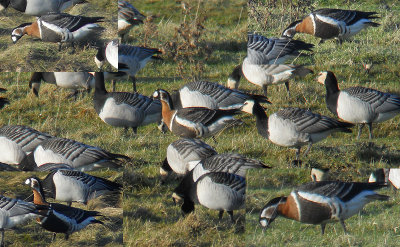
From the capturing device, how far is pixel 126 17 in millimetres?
13219

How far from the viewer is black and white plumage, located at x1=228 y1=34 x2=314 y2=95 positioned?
12.1 meters

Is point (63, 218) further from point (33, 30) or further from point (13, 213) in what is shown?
point (33, 30)

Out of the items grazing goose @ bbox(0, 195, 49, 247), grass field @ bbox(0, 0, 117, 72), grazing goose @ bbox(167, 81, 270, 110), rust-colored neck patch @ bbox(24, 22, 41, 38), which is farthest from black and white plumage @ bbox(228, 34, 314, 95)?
grazing goose @ bbox(0, 195, 49, 247)

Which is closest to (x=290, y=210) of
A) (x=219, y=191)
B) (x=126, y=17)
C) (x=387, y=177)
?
(x=219, y=191)

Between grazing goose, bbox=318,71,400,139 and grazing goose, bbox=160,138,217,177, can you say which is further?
grazing goose, bbox=318,71,400,139

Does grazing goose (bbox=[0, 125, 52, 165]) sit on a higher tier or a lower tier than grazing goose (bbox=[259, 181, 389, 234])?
lower

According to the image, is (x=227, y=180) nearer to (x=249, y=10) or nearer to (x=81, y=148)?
(x=81, y=148)

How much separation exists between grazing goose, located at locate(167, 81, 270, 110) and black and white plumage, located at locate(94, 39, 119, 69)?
1193mm

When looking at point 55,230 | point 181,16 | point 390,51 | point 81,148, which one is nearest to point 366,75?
point 390,51

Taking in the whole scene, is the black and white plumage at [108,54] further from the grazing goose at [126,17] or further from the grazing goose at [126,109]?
the grazing goose at [126,17]

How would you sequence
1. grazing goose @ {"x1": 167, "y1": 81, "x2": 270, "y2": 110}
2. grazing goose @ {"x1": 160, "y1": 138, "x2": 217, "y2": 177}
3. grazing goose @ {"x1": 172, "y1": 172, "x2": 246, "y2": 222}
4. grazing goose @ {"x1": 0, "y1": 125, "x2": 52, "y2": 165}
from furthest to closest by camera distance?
grazing goose @ {"x1": 167, "y1": 81, "x2": 270, "y2": 110}, grazing goose @ {"x1": 0, "y1": 125, "x2": 52, "y2": 165}, grazing goose @ {"x1": 160, "y1": 138, "x2": 217, "y2": 177}, grazing goose @ {"x1": 172, "y1": 172, "x2": 246, "y2": 222}

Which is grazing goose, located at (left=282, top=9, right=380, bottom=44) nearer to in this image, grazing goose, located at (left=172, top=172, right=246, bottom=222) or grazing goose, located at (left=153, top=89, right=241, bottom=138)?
grazing goose, located at (left=153, top=89, right=241, bottom=138)

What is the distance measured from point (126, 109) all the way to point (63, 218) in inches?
99.0

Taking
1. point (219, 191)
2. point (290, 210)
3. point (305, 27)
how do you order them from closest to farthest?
point (290, 210) → point (219, 191) → point (305, 27)
